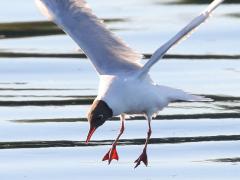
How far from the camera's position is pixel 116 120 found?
1542 cm

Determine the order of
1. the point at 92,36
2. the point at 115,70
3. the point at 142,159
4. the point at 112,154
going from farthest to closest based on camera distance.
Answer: the point at 92,36
the point at 115,70
the point at 112,154
the point at 142,159

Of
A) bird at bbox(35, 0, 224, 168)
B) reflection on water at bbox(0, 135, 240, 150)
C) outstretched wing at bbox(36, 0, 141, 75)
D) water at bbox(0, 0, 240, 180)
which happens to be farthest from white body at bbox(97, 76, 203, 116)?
reflection on water at bbox(0, 135, 240, 150)

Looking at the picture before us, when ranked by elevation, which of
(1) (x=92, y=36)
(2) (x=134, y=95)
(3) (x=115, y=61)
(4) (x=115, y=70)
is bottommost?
(2) (x=134, y=95)

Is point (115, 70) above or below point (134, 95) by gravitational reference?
above

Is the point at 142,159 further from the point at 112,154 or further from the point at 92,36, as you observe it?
the point at 92,36

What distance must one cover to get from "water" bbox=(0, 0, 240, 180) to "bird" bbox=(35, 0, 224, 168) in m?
0.55

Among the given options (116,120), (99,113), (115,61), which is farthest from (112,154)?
(116,120)

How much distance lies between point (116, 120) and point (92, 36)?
7.41 feet

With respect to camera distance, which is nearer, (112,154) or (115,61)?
(112,154)

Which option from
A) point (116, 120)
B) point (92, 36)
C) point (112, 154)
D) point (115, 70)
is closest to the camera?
point (112, 154)

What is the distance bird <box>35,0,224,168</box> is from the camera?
12523 millimetres

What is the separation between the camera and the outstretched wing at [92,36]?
520 inches

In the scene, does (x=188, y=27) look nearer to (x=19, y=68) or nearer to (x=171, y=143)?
(x=171, y=143)

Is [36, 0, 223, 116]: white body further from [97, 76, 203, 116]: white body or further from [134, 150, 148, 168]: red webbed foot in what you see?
[134, 150, 148, 168]: red webbed foot
